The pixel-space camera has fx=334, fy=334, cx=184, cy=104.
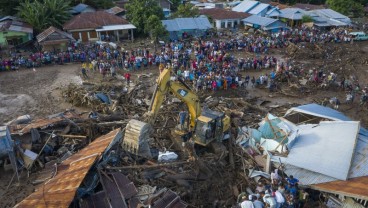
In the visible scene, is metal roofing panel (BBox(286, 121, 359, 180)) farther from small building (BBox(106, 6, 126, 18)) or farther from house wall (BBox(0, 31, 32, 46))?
small building (BBox(106, 6, 126, 18))

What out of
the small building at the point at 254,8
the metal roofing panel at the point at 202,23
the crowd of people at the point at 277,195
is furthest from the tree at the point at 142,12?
the crowd of people at the point at 277,195

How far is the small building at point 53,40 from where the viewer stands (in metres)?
32.1

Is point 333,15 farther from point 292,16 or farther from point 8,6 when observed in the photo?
point 8,6

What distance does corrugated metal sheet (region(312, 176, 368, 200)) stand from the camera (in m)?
11.3

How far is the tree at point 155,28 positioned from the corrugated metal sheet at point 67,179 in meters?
23.8

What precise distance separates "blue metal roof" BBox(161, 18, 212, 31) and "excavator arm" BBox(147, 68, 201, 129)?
24994 millimetres

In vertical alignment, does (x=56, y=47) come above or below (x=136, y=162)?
above

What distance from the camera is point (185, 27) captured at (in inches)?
1543

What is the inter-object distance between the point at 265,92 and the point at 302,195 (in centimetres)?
1343

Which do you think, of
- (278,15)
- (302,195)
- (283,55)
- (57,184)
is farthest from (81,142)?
(278,15)

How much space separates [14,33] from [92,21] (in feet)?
27.2

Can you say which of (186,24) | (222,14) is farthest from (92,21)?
(222,14)

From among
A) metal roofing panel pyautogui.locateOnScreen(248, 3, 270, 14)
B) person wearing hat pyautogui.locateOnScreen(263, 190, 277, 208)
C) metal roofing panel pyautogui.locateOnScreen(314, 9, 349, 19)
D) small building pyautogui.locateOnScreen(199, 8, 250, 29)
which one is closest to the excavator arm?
person wearing hat pyautogui.locateOnScreen(263, 190, 277, 208)

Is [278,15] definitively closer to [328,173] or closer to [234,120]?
[234,120]
